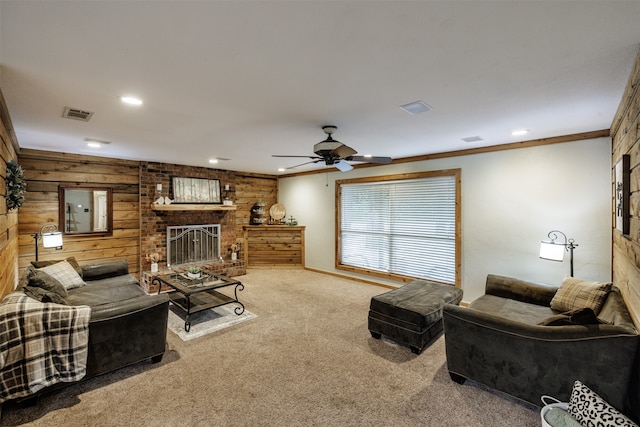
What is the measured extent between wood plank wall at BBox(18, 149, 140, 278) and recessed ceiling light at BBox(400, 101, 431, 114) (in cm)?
522

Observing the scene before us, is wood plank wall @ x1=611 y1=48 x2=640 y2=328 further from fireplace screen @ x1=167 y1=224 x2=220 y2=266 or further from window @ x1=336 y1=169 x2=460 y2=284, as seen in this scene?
fireplace screen @ x1=167 y1=224 x2=220 y2=266

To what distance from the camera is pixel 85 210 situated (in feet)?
16.8

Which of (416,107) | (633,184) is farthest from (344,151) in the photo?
(633,184)

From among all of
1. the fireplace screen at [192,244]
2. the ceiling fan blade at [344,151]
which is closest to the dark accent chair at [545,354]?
the ceiling fan blade at [344,151]

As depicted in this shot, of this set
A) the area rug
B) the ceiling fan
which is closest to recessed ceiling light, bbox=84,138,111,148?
the area rug

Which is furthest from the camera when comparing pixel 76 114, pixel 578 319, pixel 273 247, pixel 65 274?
pixel 273 247

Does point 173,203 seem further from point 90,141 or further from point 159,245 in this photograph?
point 90,141

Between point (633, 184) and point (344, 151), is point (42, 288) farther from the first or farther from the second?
point (633, 184)

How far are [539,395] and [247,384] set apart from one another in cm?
231

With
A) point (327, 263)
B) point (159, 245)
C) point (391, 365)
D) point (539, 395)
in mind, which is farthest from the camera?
point (327, 263)

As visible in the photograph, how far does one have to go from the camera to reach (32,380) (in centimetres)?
215

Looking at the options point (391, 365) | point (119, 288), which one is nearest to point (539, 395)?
point (391, 365)

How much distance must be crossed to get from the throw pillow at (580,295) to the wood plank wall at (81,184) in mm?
6585

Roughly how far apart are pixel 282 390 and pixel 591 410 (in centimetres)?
211
